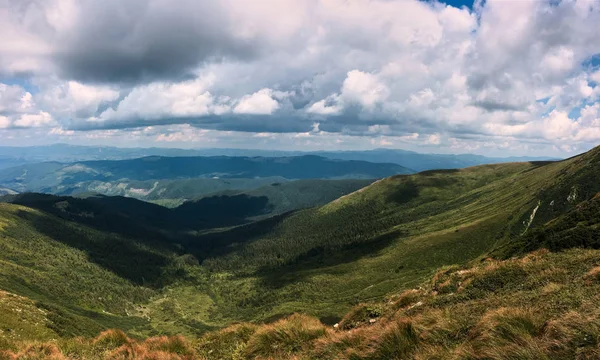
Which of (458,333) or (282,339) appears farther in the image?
(282,339)

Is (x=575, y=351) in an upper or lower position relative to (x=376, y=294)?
upper

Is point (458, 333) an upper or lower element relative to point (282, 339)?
upper

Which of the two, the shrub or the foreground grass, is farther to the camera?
the shrub

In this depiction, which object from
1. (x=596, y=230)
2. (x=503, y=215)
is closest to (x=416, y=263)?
(x=503, y=215)

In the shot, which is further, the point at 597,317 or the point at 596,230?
the point at 596,230

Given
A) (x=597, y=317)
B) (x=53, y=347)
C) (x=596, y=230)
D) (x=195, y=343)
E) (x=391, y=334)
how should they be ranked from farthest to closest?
1. (x=596, y=230)
2. (x=195, y=343)
3. (x=53, y=347)
4. (x=391, y=334)
5. (x=597, y=317)

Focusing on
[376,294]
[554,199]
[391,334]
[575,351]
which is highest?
[575,351]

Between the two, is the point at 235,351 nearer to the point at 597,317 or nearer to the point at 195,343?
the point at 195,343

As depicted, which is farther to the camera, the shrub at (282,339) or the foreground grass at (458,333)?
the shrub at (282,339)
